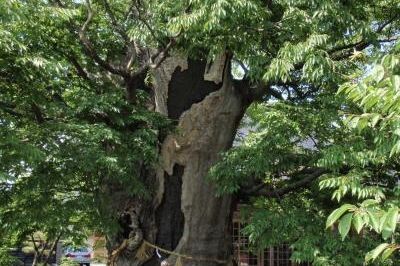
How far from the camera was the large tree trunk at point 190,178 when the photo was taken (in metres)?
8.38

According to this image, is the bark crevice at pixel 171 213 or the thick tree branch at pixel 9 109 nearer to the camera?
the thick tree branch at pixel 9 109

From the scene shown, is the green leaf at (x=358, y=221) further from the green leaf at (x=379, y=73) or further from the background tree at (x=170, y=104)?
the background tree at (x=170, y=104)

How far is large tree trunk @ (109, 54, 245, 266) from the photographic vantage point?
27.5ft

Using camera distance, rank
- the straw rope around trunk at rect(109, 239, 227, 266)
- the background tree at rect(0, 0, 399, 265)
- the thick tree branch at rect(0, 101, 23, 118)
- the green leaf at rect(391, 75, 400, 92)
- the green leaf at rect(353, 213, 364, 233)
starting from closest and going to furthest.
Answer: the green leaf at rect(353, 213, 364, 233)
the green leaf at rect(391, 75, 400, 92)
the background tree at rect(0, 0, 399, 265)
the thick tree branch at rect(0, 101, 23, 118)
the straw rope around trunk at rect(109, 239, 227, 266)

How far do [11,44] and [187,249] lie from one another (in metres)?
4.61

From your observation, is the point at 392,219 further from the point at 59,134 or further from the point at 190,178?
the point at 190,178

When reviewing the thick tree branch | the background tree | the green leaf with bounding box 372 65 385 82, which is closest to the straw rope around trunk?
the background tree

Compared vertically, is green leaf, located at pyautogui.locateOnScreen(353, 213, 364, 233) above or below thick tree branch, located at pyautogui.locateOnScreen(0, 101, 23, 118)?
below

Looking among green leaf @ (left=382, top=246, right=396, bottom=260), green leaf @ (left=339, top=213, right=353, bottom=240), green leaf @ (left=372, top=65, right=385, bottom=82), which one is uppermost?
green leaf @ (left=372, top=65, right=385, bottom=82)

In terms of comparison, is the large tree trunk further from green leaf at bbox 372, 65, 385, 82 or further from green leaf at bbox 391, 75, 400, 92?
green leaf at bbox 391, 75, 400, 92

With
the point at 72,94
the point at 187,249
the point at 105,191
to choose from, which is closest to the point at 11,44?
the point at 72,94

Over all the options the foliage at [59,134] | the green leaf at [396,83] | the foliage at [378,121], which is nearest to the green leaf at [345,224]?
the foliage at [378,121]

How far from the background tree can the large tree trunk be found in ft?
0.06

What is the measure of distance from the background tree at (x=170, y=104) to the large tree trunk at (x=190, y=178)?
19mm
